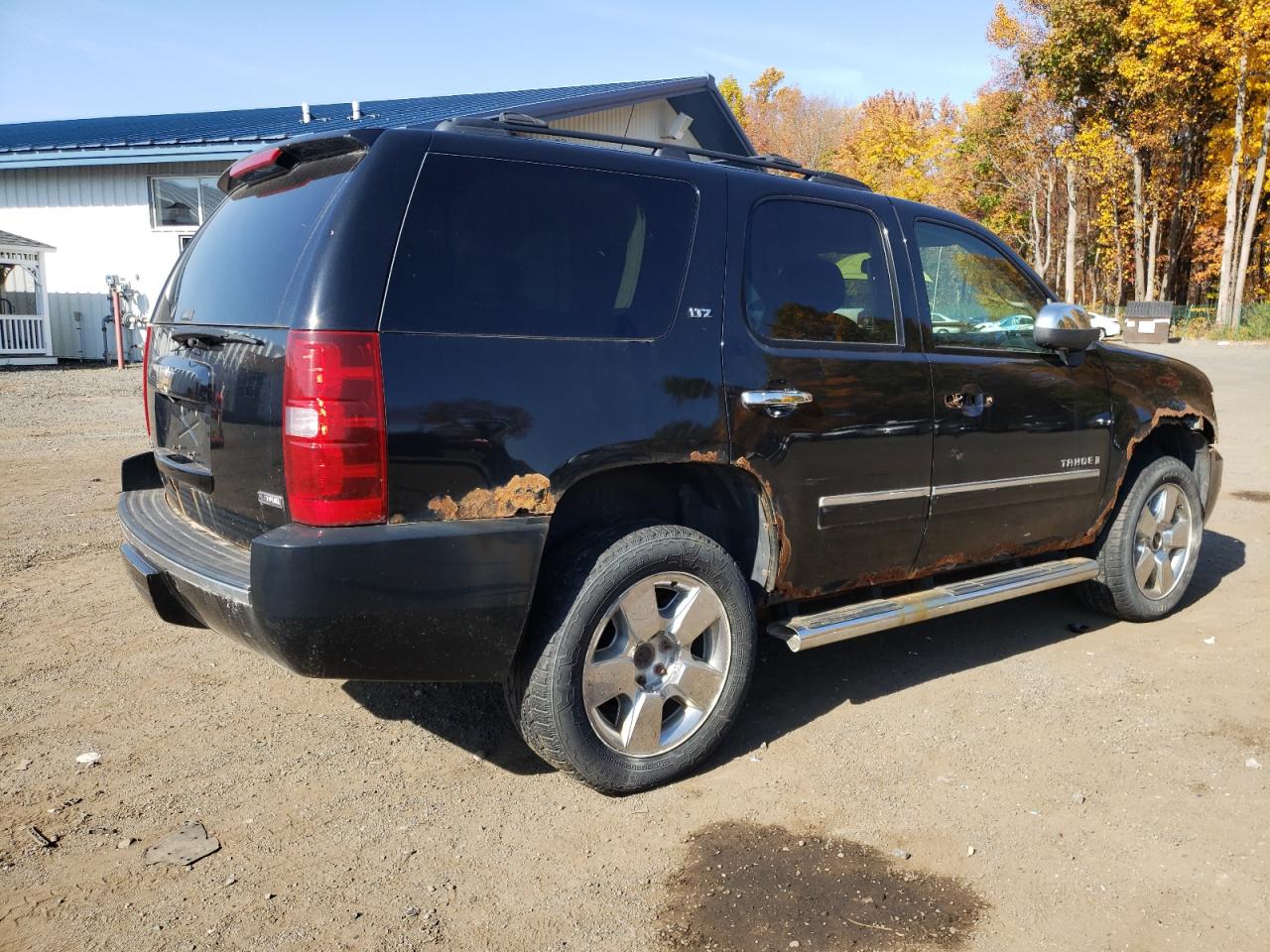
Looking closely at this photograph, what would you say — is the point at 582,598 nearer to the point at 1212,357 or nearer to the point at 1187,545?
the point at 1187,545

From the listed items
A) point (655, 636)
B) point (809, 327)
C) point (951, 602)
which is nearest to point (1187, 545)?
point (951, 602)

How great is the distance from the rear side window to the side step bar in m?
1.24

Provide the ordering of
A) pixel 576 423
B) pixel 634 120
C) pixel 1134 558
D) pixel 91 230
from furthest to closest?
pixel 91 230 < pixel 634 120 < pixel 1134 558 < pixel 576 423

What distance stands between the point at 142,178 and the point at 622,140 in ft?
58.4

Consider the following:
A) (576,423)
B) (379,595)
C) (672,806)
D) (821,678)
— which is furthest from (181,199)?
(672,806)

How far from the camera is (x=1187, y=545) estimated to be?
5.52 m

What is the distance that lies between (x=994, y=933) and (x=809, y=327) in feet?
6.86

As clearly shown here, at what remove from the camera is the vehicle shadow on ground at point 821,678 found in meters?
3.91

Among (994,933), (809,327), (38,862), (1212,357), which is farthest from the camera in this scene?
(1212,357)

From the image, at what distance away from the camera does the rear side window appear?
297 centimetres

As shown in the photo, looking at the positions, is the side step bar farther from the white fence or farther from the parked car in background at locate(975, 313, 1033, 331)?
the white fence

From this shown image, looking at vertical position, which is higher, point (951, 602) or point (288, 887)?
point (951, 602)

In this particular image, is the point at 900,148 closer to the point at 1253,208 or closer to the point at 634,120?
the point at 1253,208

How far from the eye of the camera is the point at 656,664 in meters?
3.46
